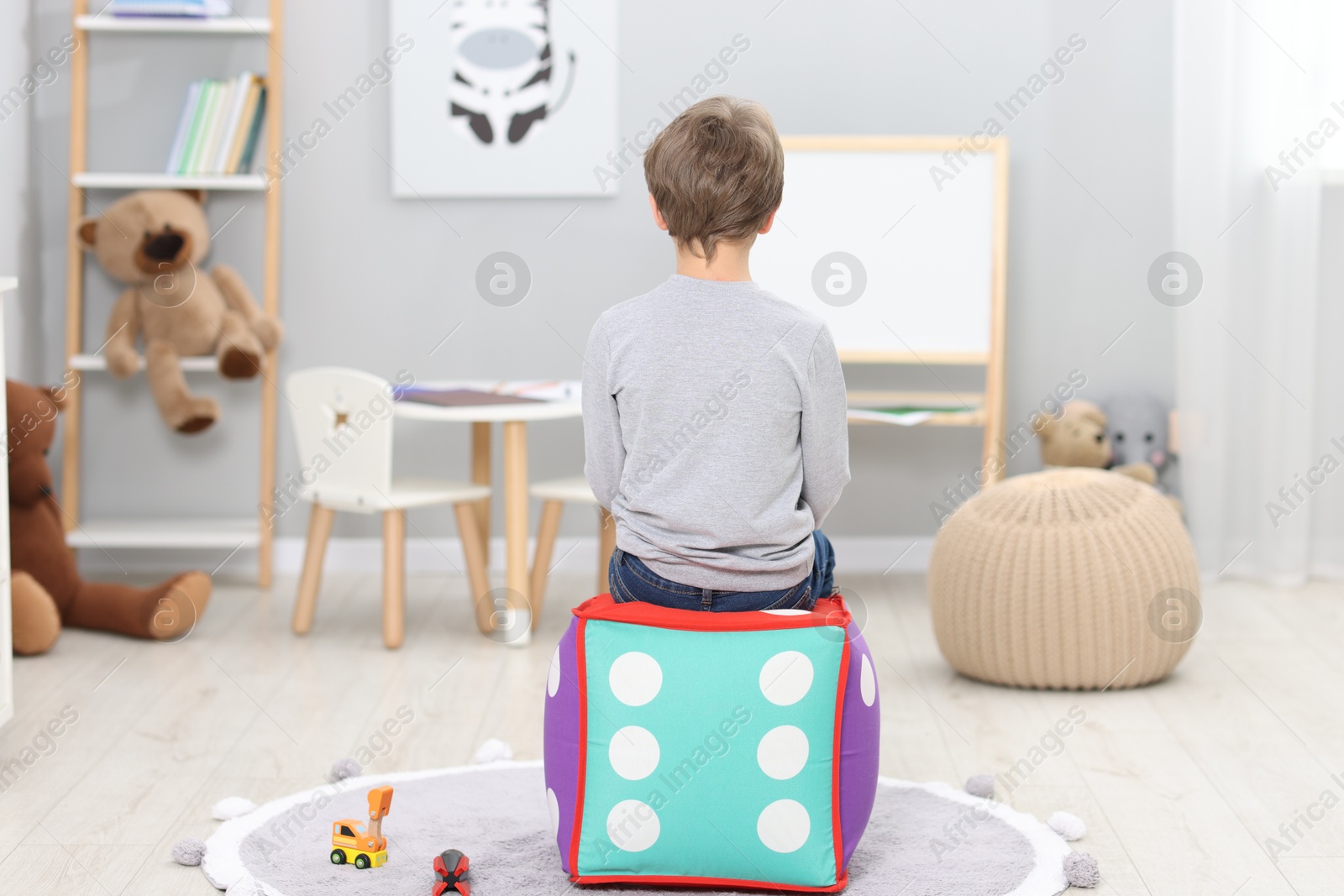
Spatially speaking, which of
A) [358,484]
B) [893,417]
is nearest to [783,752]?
[358,484]

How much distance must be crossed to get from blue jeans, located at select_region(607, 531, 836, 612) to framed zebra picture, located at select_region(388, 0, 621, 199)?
187cm

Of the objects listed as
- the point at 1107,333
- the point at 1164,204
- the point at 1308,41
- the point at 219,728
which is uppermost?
the point at 1308,41

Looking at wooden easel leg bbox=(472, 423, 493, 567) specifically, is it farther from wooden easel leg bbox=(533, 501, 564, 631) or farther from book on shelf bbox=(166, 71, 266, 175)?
book on shelf bbox=(166, 71, 266, 175)

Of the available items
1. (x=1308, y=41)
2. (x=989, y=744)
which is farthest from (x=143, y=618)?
(x=1308, y=41)

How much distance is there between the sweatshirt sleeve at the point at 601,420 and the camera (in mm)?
1578

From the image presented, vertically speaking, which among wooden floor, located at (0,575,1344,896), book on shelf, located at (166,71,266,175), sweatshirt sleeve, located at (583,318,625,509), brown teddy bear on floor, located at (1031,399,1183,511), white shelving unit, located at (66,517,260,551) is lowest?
wooden floor, located at (0,575,1344,896)

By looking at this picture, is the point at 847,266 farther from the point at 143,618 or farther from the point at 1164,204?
the point at 143,618

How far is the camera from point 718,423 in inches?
60.0

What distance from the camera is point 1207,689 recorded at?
2.44 metres

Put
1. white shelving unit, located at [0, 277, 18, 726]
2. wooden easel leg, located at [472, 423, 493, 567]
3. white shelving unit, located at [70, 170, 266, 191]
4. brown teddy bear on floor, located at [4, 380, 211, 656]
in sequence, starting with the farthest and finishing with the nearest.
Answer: white shelving unit, located at [70, 170, 266, 191] < wooden easel leg, located at [472, 423, 493, 567] < brown teddy bear on floor, located at [4, 380, 211, 656] < white shelving unit, located at [0, 277, 18, 726]

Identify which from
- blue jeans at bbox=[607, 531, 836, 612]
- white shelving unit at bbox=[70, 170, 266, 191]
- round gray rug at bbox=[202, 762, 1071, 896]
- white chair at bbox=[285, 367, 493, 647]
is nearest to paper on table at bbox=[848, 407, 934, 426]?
white chair at bbox=[285, 367, 493, 647]

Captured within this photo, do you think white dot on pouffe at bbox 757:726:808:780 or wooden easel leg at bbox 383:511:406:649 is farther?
wooden easel leg at bbox 383:511:406:649

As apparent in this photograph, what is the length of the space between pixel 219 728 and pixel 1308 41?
2769 millimetres

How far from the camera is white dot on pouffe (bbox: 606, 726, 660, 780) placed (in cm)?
152
